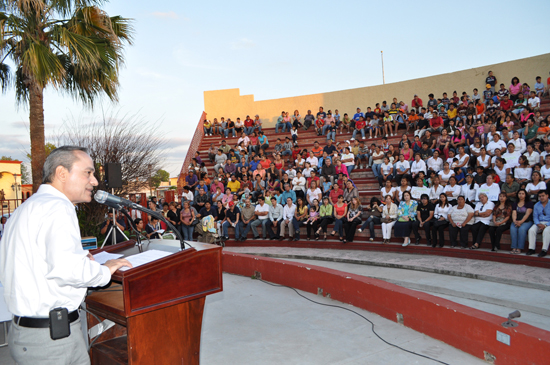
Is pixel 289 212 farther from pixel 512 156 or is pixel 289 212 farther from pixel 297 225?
pixel 512 156

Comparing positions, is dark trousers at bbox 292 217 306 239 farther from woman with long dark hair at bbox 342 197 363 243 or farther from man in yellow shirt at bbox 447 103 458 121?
man in yellow shirt at bbox 447 103 458 121

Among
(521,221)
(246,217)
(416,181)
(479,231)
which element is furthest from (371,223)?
(246,217)

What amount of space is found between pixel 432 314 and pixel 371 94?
1585cm

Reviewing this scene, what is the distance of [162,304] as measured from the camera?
228 centimetres

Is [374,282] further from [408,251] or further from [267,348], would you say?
[408,251]

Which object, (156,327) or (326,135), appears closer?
(156,327)

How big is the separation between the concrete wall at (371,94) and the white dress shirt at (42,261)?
55.9ft

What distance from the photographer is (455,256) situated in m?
8.12

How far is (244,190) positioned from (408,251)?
17.6ft

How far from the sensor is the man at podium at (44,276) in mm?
1822

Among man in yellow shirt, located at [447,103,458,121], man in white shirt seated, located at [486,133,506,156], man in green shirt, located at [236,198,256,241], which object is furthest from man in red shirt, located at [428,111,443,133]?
man in green shirt, located at [236,198,256,241]

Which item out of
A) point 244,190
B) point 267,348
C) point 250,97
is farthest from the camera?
point 250,97

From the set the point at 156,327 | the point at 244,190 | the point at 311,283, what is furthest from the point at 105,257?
the point at 244,190

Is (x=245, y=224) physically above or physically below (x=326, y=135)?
below
